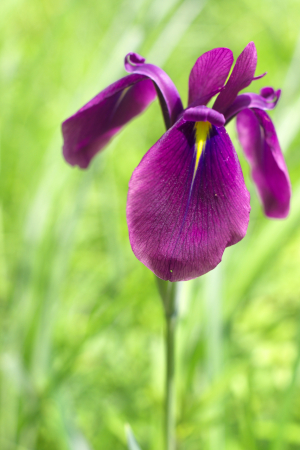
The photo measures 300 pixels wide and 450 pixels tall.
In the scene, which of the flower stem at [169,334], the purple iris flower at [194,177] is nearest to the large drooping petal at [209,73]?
the purple iris flower at [194,177]

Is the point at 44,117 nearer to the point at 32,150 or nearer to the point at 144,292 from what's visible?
the point at 32,150

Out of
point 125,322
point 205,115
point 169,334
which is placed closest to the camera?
point 205,115

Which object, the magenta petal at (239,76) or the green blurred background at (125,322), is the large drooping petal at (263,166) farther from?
the green blurred background at (125,322)

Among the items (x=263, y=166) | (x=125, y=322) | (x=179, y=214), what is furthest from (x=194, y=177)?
(x=125, y=322)

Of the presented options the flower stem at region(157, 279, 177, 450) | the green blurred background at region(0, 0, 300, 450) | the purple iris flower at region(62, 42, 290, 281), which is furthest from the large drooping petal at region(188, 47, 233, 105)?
the green blurred background at region(0, 0, 300, 450)

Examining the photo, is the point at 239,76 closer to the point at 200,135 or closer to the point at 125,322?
the point at 200,135

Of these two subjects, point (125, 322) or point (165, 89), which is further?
point (125, 322)

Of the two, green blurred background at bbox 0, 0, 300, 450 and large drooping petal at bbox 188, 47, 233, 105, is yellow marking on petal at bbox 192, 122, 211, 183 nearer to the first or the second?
large drooping petal at bbox 188, 47, 233, 105
